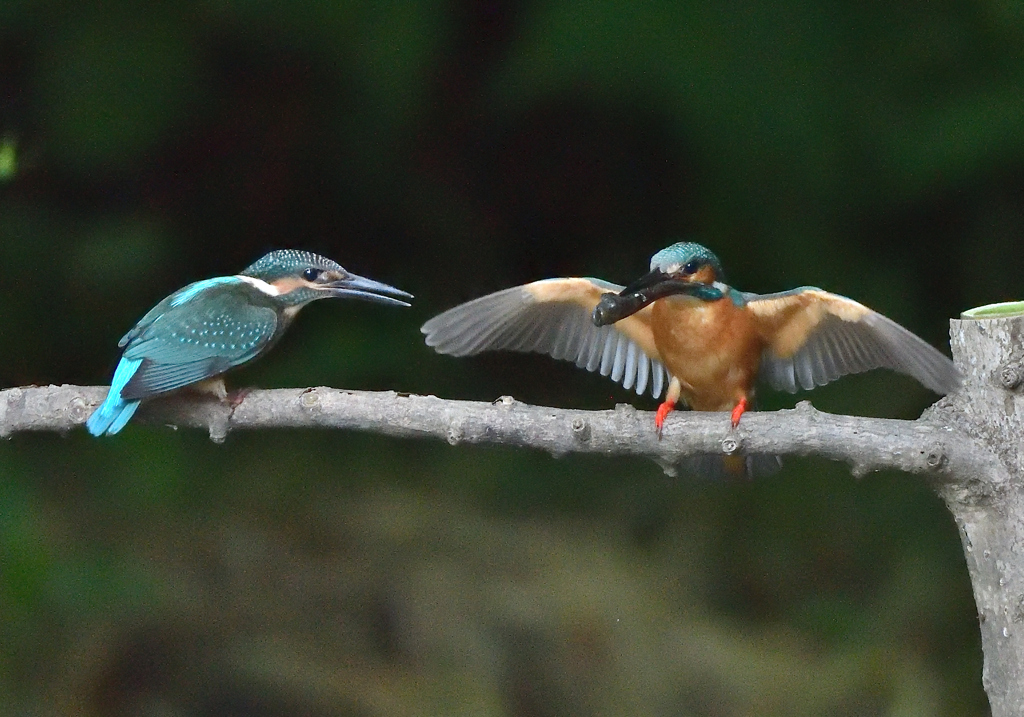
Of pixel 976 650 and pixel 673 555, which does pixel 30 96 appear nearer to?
pixel 673 555

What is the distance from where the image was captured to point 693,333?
1195mm

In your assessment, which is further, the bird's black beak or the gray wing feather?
the gray wing feather

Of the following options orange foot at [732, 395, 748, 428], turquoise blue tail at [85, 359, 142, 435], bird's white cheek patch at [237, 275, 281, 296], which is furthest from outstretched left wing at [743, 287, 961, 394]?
turquoise blue tail at [85, 359, 142, 435]

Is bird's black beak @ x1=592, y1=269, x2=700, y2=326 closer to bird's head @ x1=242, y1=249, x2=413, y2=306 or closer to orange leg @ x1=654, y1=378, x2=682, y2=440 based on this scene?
orange leg @ x1=654, y1=378, x2=682, y2=440

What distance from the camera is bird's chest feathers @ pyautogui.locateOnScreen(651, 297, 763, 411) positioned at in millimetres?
1192

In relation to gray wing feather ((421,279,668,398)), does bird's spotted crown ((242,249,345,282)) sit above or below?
above

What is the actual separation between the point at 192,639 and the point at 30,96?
31.1 inches

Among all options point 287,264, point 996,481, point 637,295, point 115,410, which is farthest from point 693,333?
point 115,410

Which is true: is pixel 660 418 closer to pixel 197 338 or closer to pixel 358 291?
pixel 358 291

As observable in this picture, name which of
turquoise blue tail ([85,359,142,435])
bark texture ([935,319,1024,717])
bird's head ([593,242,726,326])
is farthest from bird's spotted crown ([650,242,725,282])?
turquoise blue tail ([85,359,142,435])

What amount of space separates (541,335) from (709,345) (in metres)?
0.20

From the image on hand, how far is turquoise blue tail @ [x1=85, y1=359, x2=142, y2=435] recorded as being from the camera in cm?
110

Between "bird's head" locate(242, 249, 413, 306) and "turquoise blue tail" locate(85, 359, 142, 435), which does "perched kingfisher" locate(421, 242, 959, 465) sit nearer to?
"bird's head" locate(242, 249, 413, 306)

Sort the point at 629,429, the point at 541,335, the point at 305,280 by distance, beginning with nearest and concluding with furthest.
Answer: the point at 629,429 < the point at 305,280 < the point at 541,335
